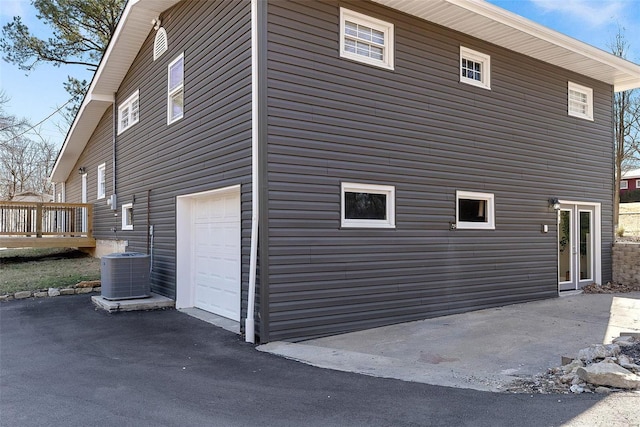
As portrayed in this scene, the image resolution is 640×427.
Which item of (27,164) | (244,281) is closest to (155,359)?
(244,281)

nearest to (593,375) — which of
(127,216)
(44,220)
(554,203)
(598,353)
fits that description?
(598,353)

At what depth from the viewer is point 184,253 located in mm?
8578

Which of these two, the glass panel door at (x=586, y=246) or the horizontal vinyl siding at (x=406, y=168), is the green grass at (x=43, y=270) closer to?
the horizontal vinyl siding at (x=406, y=168)

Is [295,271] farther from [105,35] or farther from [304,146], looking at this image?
[105,35]

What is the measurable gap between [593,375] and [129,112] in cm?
1113

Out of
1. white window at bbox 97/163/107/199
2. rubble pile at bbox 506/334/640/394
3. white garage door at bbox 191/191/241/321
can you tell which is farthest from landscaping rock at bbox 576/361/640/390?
white window at bbox 97/163/107/199

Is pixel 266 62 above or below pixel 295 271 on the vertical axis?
above

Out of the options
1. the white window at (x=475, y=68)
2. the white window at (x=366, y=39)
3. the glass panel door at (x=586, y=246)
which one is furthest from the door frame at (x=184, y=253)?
the glass panel door at (x=586, y=246)

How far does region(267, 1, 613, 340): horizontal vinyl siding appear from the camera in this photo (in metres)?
6.17

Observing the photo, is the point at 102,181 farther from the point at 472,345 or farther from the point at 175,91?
the point at 472,345

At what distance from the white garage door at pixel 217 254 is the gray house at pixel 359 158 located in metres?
0.05

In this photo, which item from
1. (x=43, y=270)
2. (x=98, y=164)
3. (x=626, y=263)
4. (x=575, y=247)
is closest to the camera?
(x=575, y=247)

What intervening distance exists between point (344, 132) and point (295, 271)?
215cm

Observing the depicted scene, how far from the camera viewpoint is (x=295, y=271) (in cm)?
612
